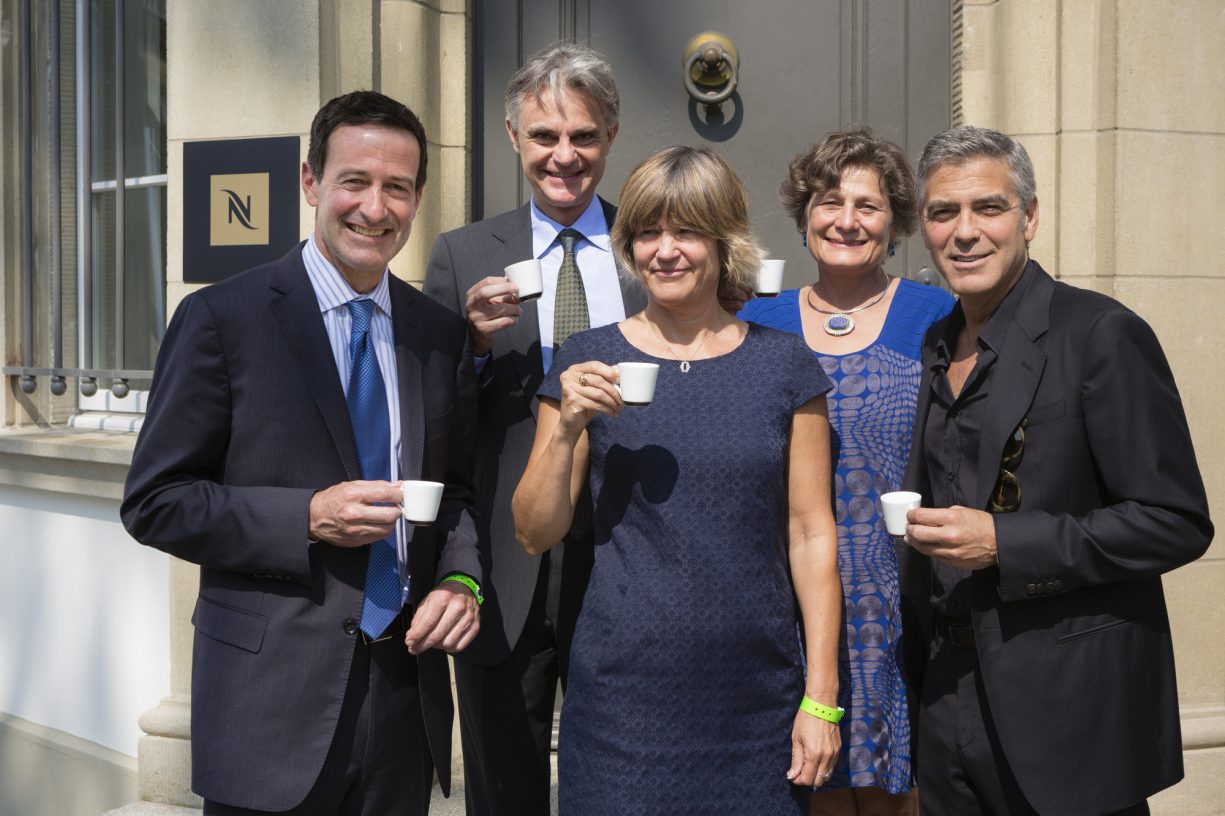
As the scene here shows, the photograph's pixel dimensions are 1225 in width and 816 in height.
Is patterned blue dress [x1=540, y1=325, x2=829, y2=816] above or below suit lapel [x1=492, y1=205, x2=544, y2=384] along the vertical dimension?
below

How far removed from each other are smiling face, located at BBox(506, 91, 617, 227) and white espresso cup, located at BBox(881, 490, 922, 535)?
1199 mm

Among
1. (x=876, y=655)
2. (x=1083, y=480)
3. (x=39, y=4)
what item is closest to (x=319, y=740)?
(x=876, y=655)

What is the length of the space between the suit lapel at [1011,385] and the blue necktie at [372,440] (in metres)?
1.15

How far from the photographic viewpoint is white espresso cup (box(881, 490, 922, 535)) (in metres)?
2.10

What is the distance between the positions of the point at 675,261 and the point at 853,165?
76 cm

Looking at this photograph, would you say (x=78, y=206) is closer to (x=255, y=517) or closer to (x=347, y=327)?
(x=347, y=327)

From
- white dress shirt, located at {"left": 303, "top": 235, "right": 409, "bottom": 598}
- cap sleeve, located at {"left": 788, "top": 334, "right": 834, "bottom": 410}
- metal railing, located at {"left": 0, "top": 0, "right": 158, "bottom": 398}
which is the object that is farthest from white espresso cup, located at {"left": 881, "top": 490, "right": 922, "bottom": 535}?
metal railing, located at {"left": 0, "top": 0, "right": 158, "bottom": 398}

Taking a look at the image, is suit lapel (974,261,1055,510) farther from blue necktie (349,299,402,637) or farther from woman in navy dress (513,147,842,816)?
blue necktie (349,299,402,637)

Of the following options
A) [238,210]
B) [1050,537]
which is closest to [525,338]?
[1050,537]

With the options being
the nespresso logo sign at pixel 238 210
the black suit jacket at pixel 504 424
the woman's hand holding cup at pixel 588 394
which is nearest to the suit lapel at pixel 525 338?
the black suit jacket at pixel 504 424

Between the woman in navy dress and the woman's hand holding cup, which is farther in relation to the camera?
the woman in navy dress

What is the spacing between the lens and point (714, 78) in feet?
14.2

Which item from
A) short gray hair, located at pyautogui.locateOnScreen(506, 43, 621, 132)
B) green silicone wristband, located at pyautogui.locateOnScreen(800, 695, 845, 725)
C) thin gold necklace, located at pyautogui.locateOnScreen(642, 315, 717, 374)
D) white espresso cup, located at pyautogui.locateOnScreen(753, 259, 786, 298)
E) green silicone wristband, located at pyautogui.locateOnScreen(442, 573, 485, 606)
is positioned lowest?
green silicone wristband, located at pyautogui.locateOnScreen(800, 695, 845, 725)

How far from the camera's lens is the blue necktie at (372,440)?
2178 mm
